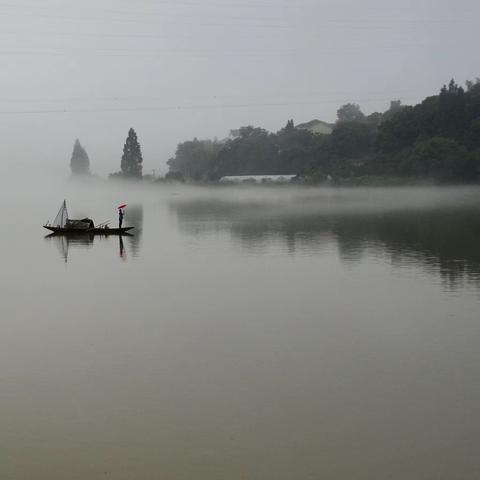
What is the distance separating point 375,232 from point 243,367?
3657 cm

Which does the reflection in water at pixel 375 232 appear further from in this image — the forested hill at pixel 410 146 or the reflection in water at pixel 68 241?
the forested hill at pixel 410 146

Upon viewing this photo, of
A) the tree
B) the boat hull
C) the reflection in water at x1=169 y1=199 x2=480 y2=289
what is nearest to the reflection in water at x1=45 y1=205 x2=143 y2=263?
the boat hull

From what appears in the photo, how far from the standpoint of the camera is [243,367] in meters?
19.4

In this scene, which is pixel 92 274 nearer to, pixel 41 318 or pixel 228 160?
pixel 41 318

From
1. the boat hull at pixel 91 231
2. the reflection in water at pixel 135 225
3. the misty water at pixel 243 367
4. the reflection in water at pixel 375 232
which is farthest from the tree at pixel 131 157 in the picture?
the misty water at pixel 243 367

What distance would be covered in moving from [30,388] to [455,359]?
39.6 ft

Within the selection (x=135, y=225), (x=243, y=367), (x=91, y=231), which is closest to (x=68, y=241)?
(x=91, y=231)

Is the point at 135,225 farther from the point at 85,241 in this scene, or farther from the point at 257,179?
the point at 257,179

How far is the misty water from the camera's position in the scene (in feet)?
46.1

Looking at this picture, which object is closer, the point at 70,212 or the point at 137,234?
the point at 137,234

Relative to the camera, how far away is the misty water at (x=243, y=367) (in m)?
14.0

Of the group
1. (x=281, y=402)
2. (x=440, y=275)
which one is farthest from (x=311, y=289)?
(x=281, y=402)

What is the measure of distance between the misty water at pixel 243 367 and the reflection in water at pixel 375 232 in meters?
0.54

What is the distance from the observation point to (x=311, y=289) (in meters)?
30.5
